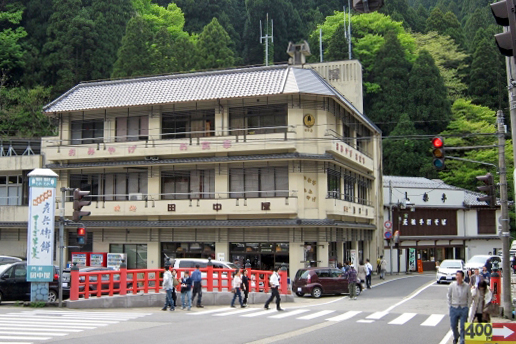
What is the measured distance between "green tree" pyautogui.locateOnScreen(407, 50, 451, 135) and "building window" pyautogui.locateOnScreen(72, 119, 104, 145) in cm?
3497

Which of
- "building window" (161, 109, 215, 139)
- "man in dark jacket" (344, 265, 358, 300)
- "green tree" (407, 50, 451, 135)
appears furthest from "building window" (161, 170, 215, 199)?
"green tree" (407, 50, 451, 135)

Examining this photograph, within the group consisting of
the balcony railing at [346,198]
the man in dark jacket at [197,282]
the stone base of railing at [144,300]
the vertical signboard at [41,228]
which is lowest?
the stone base of railing at [144,300]

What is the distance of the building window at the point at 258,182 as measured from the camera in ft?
125

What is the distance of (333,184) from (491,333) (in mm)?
29276

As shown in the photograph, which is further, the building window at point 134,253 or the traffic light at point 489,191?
the building window at point 134,253

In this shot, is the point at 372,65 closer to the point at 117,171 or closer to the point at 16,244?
the point at 117,171

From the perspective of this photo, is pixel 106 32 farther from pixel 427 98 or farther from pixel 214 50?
pixel 427 98

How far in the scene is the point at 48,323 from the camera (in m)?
18.7

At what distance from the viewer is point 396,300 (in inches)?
1172

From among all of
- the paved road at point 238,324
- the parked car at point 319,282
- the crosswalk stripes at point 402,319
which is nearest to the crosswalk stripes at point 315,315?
the paved road at point 238,324

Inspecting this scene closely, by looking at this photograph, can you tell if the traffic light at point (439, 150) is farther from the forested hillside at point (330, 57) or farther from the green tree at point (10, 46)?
the green tree at point (10, 46)

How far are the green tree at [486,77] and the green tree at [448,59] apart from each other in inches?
60.7

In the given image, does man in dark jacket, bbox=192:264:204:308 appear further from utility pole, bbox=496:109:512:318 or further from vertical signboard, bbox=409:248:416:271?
vertical signboard, bbox=409:248:416:271

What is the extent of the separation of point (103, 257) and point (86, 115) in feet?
33.0
